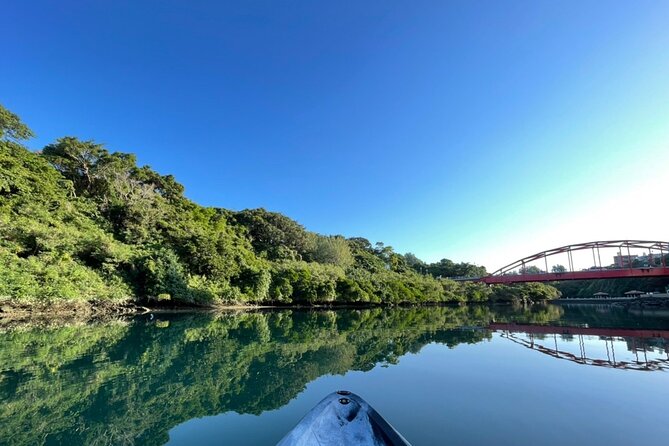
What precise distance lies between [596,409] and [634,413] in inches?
18.4

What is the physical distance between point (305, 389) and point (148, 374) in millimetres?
3209

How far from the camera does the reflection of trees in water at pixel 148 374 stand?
12.8 ft

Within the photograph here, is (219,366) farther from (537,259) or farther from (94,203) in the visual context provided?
(537,259)

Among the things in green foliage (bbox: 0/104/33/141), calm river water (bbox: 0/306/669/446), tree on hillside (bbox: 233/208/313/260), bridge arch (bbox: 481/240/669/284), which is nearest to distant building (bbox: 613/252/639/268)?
bridge arch (bbox: 481/240/669/284)

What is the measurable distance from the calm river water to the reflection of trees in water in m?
0.03

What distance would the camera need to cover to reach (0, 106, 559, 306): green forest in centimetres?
1669

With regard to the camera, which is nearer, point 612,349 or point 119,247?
point 612,349

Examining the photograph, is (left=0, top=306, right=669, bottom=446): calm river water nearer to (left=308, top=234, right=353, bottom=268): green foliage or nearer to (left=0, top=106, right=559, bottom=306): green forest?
(left=0, top=106, right=559, bottom=306): green forest

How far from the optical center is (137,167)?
112ft

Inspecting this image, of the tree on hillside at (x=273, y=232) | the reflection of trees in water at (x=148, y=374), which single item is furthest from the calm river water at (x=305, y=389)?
the tree on hillside at (x=273, y=232)

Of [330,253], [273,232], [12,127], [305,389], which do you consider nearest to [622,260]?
[330,253]

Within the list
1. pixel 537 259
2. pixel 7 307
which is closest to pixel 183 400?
pixel 7 307

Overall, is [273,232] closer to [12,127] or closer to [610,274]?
[12,127]

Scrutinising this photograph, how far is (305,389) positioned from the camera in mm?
5441
